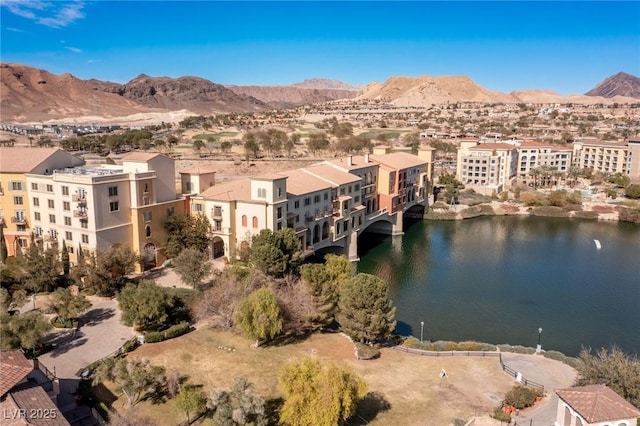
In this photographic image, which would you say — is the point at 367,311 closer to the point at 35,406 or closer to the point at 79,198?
the point at 35,406

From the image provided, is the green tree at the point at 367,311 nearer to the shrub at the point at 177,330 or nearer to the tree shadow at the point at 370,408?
the tree shadow at the point at 370,408

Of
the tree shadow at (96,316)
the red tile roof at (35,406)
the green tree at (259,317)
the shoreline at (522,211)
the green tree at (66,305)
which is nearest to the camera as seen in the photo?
the red tile roof at (35,406)

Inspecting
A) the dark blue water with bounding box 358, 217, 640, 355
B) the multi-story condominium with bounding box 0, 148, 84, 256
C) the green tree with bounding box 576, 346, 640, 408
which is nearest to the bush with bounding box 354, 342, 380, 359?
the dark blue water with bounding box 358, 217, 640, 355

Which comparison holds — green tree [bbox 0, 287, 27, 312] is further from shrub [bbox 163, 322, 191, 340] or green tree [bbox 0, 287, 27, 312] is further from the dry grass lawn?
shrub [bbox 163, 322, 191, 340]

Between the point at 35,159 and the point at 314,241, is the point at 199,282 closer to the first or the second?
the point at 314,241

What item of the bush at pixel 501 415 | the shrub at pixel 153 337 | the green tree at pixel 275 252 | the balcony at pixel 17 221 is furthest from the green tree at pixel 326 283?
the balcony at pixel 17 221

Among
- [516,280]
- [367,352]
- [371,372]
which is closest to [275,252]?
[367,352]
